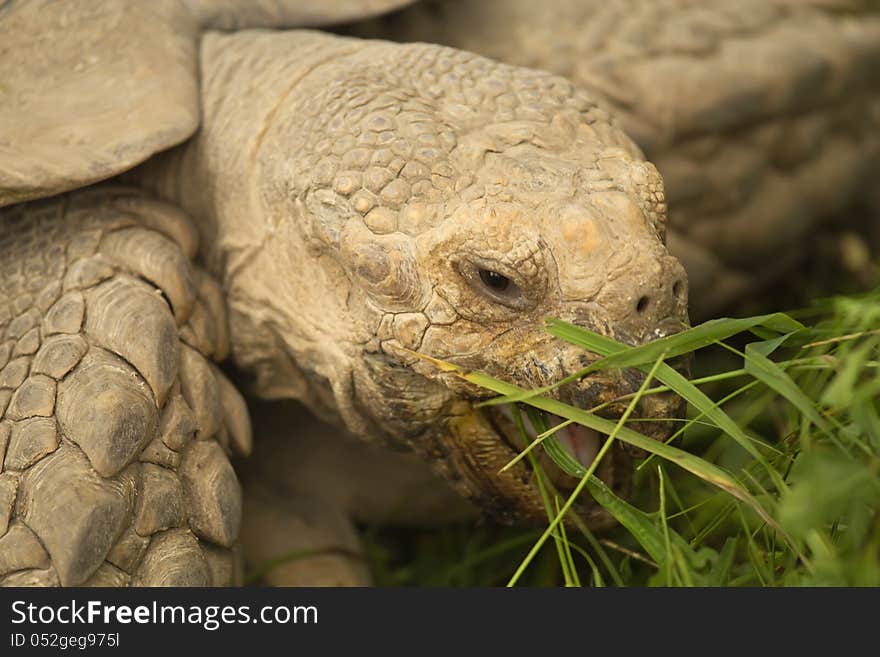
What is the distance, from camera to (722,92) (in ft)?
6.72

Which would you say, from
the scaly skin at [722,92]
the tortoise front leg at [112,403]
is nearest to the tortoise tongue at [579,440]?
the tortoise front leg at [112,403]

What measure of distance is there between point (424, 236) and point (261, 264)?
327 mm

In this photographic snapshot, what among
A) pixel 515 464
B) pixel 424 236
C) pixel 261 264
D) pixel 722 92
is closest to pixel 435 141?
pixel 424 236

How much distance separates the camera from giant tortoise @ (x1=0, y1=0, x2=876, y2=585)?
1.25 m

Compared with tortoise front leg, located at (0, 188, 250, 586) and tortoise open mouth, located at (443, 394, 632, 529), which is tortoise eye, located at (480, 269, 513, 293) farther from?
tortoise front leg, located at (0, 188, 250, 586)

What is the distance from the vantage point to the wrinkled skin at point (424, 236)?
1245 mm

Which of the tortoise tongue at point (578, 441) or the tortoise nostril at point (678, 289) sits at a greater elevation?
the tortoise nostril at point (678, 289)

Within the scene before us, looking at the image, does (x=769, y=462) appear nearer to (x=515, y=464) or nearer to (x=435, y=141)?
(x=515, y=464)

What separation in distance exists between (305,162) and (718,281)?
110 centimetres

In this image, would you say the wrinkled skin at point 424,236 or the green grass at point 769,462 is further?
the wrinkled skin at point 424,236

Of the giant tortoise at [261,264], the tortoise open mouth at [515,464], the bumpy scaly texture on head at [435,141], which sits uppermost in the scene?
the bumpy scaly texture on head at [435,141]

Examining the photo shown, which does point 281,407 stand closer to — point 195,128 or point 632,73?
point 195,128

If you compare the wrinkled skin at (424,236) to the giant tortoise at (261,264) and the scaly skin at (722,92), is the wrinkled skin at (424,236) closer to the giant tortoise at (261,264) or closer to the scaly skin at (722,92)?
the giant tortoise at (261,264)

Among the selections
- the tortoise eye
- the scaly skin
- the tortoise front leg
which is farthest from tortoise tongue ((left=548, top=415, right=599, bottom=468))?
the scaly skin
